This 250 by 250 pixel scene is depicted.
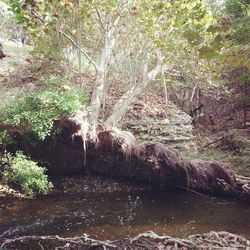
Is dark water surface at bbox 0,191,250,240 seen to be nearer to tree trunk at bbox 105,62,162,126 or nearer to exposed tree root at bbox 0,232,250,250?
exposed tree root at bbox 0,232,250,250

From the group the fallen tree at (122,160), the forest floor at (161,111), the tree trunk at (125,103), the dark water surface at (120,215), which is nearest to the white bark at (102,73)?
the tree trunk at (125,103)

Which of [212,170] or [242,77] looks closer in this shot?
[212,170]

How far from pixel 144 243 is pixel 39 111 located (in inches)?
211

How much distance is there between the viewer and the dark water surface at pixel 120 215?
7406 mm

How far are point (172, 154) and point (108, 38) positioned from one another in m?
5.08

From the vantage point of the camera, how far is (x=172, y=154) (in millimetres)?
10797

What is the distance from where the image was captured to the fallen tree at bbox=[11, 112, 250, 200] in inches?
408

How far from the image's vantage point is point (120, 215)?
8.49 meters

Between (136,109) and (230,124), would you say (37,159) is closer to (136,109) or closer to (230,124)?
(136,109)

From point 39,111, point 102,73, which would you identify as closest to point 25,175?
point 39,111

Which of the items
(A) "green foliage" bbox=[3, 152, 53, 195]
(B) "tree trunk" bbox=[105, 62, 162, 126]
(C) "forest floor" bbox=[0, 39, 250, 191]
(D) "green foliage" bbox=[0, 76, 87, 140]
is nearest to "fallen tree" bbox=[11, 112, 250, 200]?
(D) "green foliage" bbox=[0, 76, 87, 140]

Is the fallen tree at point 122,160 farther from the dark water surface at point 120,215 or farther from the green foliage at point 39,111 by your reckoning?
the dark water surface at point 120,215

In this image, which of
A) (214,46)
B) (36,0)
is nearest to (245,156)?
(36,0)

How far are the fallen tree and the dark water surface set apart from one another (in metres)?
0.59
